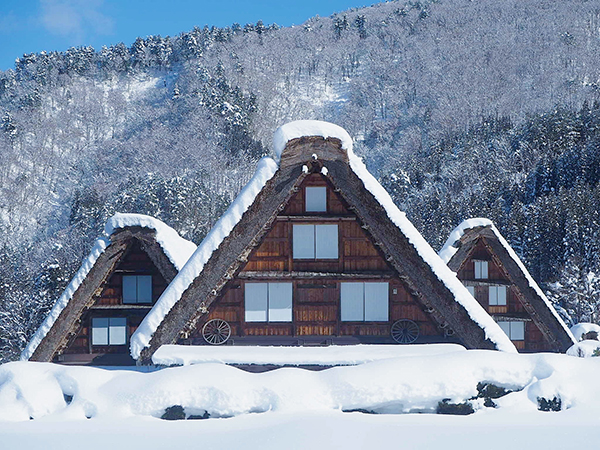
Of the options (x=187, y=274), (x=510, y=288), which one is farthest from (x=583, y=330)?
(x=187, y=274)

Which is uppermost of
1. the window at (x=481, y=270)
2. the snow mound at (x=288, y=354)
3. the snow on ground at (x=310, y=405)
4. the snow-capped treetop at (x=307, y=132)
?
the snow-capped treetop at (x=307, y=132)

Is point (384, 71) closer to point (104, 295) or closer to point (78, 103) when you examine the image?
point (78, 103)

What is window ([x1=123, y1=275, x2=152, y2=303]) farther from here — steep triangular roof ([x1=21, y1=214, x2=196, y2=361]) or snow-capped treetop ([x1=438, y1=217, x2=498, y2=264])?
snow-capped treetop ([x1=438, y1=217, x2=498, y2=264])

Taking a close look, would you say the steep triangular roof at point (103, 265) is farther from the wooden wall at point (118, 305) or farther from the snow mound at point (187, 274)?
the snow mound at point (187, 274)

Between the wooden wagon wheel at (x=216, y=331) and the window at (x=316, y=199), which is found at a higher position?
the window at (x=316, y=199)

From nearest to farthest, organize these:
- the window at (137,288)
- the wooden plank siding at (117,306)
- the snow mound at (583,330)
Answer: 1. the wooden plank siding at (117,306)
2. the window at (137,288)
3. the snow mound at (583,330)

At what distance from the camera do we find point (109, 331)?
13297mm

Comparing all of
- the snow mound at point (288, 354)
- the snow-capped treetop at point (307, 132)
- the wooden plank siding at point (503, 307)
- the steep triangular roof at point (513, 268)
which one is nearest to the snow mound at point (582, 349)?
the steep triangular roof at point (513, 268)

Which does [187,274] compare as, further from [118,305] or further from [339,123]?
[339,123]

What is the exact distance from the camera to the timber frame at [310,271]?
8.94m

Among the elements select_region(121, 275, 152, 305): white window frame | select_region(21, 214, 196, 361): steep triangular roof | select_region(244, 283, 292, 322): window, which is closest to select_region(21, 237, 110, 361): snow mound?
select_region(21, 214, 196, 361): steep triangular roof

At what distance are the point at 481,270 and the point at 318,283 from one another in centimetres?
707

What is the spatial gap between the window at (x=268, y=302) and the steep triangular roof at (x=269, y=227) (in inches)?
22.4

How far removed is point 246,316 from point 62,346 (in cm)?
568
